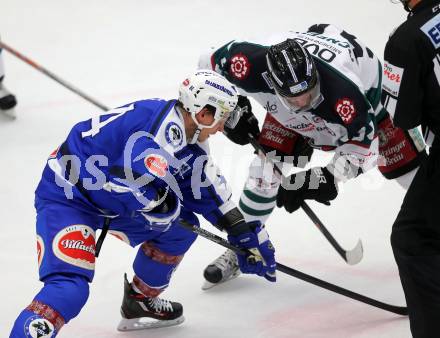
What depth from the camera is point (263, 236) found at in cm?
324

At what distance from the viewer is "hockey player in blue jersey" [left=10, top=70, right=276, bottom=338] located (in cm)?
268

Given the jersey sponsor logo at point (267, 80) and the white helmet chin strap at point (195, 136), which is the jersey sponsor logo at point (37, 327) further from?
the jersey sponsor logo at point (267, 80)

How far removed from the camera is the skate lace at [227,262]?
11.9ft

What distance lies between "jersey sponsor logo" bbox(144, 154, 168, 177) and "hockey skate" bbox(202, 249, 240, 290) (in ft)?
3.20

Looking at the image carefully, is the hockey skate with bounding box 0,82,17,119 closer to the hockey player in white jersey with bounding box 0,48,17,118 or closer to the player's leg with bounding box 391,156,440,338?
the hockey player in white jersey with bounding box 0,48,17,118

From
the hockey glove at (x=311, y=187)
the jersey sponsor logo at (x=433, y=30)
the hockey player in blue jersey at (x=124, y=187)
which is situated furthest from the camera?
the hockey glove at (x=311, y=187)

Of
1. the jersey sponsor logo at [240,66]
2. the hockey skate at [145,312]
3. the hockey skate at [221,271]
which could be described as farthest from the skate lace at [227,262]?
the jersey sponsor logo at [240,66]

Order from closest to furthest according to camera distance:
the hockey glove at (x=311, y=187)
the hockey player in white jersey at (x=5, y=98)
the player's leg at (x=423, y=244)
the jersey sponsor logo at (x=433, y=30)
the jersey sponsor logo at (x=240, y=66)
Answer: the jersey sponsor logo at (x=433, y=30) < the player's leg at (x=423, y=244) < the hockey glove at (x=311, y=187) < the jersey sponsor logo at (x=240, y=66) < the hockey player in white jersey at (x=5, y=98)

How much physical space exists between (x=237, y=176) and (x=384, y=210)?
90 cm

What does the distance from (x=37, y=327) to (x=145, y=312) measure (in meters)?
0.77

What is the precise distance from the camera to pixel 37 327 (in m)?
2.55

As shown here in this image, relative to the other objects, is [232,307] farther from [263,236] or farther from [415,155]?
[415,155]

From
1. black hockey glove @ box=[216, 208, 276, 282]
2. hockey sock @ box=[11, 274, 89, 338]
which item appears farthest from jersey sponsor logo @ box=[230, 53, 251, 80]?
hockey sock @ box=[11, 274, 89, 338]

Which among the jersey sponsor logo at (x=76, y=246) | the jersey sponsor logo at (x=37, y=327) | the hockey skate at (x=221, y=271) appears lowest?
the hockey skate at (x=221, y=271)
